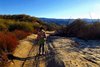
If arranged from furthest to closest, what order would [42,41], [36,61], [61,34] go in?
[61,34]
[42,41]
[36,61]

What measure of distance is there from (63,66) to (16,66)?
2.44 metres

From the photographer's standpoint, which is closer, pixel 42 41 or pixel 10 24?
pixel 42 41

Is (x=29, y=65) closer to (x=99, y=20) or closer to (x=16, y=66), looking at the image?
(x=16, y=66)

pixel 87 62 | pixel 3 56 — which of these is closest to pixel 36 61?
pixel 3 56

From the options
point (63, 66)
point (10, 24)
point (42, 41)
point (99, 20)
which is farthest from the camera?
point (10, 24)

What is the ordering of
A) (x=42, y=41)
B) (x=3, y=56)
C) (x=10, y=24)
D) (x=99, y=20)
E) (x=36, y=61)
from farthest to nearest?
(x=10, y=24)
(x=99, y=20)
(x=42, y=41)
(x=36, y=61)
(x=3, y=56)

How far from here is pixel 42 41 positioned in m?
16.2

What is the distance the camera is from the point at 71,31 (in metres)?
32.7

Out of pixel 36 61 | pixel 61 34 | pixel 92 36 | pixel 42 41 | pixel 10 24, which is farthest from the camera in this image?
pixel 10 24

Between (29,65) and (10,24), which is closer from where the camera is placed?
(29,65)

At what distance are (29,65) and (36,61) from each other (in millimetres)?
1049

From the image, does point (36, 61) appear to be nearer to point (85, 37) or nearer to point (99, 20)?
point (85, 37)

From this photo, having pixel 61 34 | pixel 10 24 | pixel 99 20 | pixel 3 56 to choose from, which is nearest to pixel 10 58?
pixel 3 56

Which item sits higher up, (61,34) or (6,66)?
(6,66)
